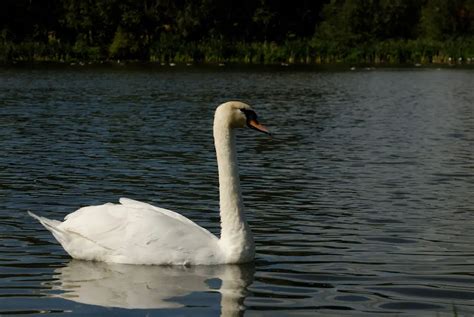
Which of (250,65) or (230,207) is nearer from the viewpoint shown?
(230,207)

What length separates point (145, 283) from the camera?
344 inches

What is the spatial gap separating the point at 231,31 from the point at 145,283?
85360 millimetres

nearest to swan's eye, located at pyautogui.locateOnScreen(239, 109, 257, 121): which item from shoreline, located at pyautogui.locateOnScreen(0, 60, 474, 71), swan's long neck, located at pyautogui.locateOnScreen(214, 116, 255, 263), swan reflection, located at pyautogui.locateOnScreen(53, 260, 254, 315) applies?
swan's long neck, located at pyautogui.locateOnScreen(214, 116, 255, 263)

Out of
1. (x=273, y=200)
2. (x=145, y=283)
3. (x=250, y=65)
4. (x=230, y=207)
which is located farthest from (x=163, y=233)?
(x=250, y=65)

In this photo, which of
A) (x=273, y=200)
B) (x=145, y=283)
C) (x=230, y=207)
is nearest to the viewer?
(x=145, y=283)

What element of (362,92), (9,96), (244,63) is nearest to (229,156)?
(9,96)

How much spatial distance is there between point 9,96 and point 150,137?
16.1 m

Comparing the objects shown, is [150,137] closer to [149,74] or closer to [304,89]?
[304,89]

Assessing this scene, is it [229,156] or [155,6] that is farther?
[155,6]

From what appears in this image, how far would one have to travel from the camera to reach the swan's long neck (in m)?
9.27

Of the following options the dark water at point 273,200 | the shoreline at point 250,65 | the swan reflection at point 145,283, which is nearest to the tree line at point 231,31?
the shoreline at point 250,65

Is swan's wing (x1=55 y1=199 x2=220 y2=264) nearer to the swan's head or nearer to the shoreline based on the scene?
the swan's head

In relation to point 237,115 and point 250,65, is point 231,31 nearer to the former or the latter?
point 250,65

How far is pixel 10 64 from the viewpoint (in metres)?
69.5
